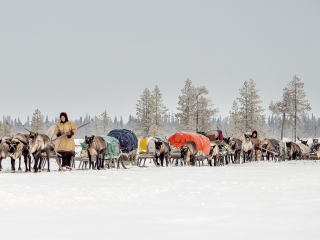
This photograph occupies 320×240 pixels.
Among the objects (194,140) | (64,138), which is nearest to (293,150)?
(194,140)

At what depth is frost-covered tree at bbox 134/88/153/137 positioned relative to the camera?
72.6 metres

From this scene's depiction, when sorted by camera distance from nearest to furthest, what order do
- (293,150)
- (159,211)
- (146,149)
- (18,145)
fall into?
(159,211) < (18,145) < (146,149) < (293,150)

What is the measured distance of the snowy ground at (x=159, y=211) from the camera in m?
5.55

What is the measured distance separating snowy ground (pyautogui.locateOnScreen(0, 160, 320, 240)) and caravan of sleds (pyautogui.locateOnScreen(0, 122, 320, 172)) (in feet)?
21.6

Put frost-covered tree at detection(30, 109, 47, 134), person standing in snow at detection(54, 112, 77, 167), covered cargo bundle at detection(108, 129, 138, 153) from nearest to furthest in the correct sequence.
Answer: person standing in snow at detection(54, 112, 77, 167), covered cargo bundle at detection(108, 129, 138, 153), frost-covered tree at detection(30, 109, 47, 134)

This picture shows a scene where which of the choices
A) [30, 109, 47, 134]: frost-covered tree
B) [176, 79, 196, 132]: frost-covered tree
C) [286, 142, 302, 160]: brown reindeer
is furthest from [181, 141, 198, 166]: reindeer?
[30, 109, 47, 134]: frost-covered tree

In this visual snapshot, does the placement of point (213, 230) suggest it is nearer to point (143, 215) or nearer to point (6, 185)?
point (143, 215)

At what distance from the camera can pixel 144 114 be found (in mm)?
74312

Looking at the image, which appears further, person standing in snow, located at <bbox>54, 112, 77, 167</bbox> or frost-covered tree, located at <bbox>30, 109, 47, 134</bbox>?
frost-covered tree, located at <bbox>30, 109, 47, 134</bbox>

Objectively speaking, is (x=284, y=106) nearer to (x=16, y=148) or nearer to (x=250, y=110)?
(x=250, y=110)

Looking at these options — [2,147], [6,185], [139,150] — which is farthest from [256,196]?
[139,150]

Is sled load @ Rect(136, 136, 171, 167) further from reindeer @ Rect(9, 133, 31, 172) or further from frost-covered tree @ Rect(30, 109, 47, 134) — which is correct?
frost-covered tree @ Rect(30, 109, 47, 134)

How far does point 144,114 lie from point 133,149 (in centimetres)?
5036

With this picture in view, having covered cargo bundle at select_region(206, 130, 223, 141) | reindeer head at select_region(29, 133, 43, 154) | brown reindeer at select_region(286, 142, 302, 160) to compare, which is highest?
covered cargo bundle at select_region(206, 130, 223, 141)
